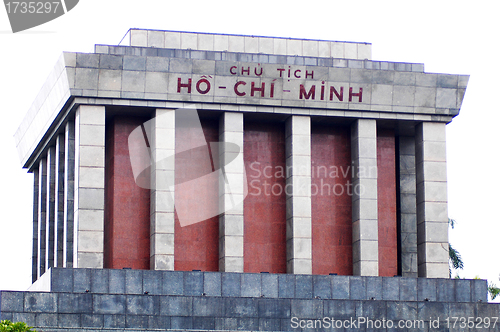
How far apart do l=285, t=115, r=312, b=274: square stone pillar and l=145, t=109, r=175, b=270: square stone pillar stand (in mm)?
5309

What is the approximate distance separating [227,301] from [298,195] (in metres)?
7.17

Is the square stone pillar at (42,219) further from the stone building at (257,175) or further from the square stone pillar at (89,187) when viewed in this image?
the square stone pillar at (89,187)

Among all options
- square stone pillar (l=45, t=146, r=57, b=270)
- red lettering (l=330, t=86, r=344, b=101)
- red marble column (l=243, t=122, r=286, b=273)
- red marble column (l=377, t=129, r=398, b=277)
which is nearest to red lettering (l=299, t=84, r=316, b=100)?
red lettering (l=330, t=86, r=344, b=101)

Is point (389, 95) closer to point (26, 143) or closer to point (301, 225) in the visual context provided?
point (301, 225)

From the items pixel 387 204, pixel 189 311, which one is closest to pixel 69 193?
pixel 189 311

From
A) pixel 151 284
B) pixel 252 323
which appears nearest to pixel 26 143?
pixel 151 284

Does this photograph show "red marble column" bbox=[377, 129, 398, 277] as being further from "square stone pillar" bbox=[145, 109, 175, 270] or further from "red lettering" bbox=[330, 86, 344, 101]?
"square stone pillar" bbox=[145, 109, 175, 270]

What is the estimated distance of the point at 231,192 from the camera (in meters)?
47.8

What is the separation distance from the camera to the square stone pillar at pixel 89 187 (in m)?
45.7

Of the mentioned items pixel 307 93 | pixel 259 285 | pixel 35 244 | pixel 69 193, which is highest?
pixel 307 93

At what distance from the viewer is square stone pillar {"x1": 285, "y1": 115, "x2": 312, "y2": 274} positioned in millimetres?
47625

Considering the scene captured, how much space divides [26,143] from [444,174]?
2222cm

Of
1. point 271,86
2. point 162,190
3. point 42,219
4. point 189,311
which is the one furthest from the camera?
point 42,219

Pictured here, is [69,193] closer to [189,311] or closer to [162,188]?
[162,188]
